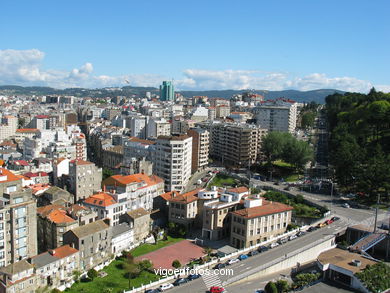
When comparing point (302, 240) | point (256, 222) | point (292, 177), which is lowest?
point (302, 240)

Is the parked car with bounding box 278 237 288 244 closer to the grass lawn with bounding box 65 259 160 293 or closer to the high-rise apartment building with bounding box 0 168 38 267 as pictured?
the grass lawn with bounding box 65 259 160 293

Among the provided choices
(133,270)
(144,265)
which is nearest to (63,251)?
(133,270)

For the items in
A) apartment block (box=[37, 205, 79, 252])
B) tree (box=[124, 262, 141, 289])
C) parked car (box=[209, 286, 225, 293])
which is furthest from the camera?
apartment block (box=[37, 205, 79, 252])

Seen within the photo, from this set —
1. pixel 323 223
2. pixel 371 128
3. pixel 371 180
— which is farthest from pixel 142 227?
pixel 371 128

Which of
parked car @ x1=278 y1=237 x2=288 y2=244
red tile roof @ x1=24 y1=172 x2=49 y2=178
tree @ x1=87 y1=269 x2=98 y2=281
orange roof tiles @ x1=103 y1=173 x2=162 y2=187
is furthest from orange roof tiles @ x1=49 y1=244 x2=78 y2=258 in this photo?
red tile roof @ x1=24 y1=172 x2=49 y2=178

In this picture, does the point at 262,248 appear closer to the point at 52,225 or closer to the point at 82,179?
the point at 52,225

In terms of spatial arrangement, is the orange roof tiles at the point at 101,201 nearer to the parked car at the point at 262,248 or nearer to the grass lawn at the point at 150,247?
the grass lawn at the point at 150,247
